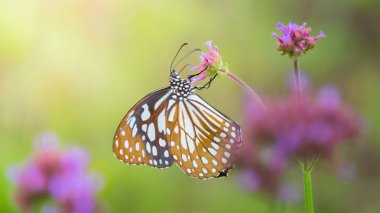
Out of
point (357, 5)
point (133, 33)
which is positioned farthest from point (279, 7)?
point (133, 33)

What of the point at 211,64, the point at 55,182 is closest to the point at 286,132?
the point at 211,64

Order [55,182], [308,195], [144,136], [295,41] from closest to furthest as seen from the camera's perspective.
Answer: [308,195], [295,41], [144,136], [55,182]

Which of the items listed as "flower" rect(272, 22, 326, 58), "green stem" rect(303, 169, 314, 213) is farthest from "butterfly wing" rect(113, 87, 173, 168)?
"green stem" rect(303, 169, 314, 213)

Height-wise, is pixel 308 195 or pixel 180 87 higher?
pixel 180 87

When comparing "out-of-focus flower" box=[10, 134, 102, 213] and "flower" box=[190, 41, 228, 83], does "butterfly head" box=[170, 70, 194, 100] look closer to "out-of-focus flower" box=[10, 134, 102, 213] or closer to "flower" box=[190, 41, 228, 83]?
"flower" box=[190, 41, 228, 83]

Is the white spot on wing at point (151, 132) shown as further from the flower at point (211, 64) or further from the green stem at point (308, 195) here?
the green stem at point (308, 195)

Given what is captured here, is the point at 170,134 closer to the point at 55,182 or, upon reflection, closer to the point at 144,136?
the point at 144,136

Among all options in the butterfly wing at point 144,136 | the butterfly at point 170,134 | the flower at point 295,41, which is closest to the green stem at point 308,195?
the flower at point 295,41
